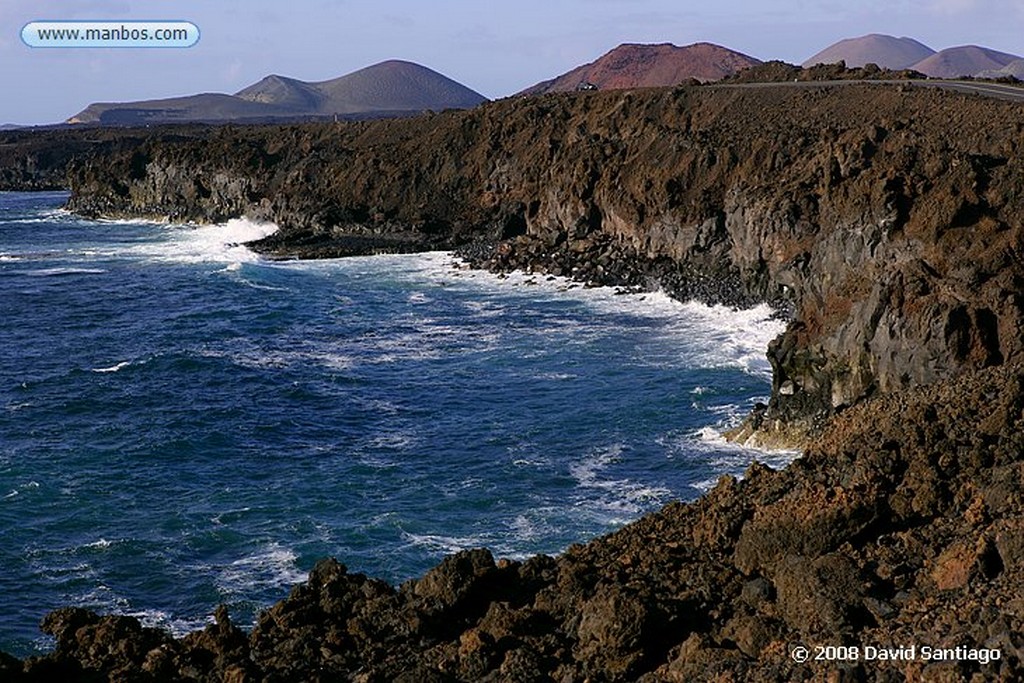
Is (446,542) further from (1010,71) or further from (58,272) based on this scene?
(1010,71)

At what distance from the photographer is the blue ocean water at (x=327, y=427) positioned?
2814cm

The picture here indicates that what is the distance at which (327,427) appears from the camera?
39094 millimetres

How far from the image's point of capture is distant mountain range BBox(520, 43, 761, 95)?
525 feet

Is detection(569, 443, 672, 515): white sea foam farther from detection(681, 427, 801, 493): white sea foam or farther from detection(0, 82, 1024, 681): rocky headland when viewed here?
detection(0, 82, 1024, 681): rocky headland

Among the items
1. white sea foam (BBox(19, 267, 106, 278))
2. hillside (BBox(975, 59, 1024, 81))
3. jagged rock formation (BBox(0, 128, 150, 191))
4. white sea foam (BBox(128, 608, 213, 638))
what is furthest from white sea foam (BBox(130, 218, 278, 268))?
hillside (BBox(975, 59, 1024, 81))

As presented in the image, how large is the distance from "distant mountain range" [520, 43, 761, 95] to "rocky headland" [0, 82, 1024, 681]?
83707 millimetres

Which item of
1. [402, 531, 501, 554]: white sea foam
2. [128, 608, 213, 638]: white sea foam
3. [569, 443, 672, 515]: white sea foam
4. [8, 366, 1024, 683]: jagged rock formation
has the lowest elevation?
[128, 608, 213, 638]: white sea foam

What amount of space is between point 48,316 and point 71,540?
33.4 m

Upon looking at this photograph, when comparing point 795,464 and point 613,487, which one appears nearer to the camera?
point 795,464

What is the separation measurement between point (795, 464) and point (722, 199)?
141 ft

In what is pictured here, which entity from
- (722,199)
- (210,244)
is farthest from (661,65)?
(722,199)

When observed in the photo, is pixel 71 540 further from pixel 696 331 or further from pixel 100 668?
pixel 696 331

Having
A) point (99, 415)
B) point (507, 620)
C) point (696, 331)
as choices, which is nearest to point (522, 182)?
point (696, 331)

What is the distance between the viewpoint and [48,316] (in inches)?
2351
